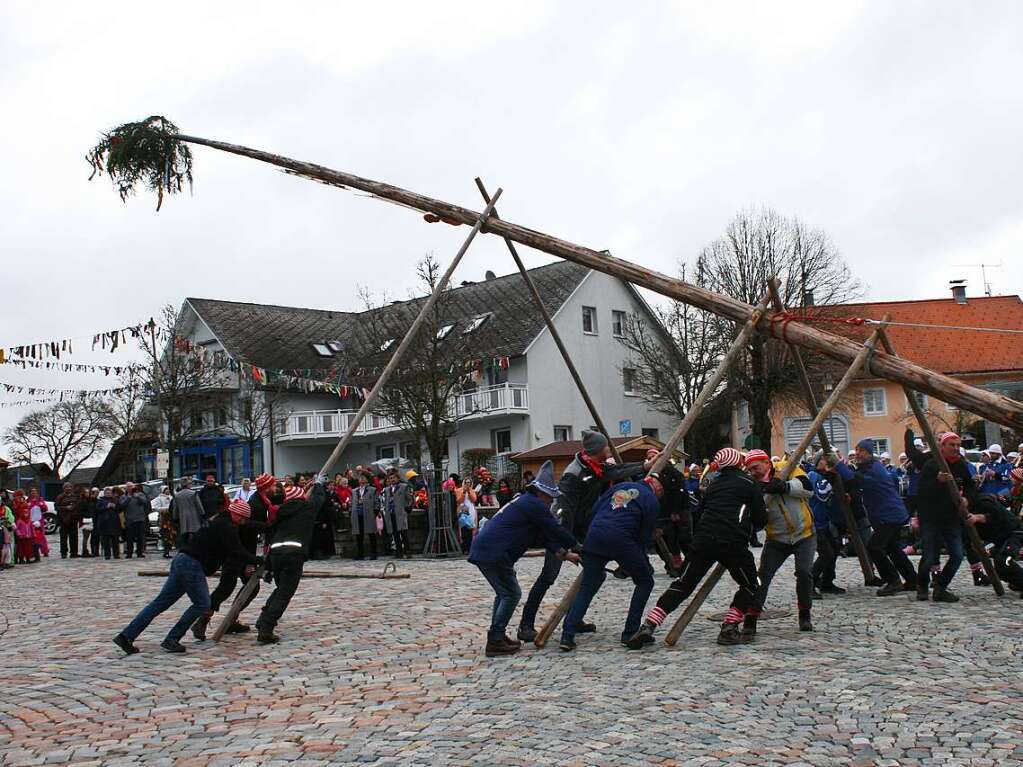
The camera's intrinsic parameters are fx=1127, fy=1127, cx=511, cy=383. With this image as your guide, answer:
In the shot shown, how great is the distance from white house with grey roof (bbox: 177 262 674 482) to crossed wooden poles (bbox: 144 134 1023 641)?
91.9ft

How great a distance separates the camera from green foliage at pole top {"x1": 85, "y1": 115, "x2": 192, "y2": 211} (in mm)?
12992

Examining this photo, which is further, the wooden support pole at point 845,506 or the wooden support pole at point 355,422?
the wooden support pole at point 845,506

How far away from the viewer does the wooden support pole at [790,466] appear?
10102 mm

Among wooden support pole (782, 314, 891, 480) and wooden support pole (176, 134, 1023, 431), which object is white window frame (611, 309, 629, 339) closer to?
wooden support pole (176, 134, 1023, 431)

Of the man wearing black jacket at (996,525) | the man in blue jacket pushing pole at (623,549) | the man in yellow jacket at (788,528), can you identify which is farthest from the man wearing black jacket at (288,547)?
the man wearing black jacket at (996,525)

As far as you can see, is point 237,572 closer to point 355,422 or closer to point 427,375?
point 355,422

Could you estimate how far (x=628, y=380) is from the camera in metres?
49.1

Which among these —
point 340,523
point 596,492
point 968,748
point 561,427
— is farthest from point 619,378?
point 968,748

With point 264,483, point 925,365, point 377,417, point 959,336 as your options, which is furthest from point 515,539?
point 959,336

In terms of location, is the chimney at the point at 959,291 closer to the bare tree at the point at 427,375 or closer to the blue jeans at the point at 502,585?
the bare tree at the point at 427,375

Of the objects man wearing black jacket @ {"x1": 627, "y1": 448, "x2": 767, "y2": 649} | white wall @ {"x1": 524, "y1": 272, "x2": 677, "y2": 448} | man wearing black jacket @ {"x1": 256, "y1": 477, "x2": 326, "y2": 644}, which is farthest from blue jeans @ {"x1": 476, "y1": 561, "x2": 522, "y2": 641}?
white wall @ {"x1": 524, "y1": 272, "x2": 677, "y2": 448}

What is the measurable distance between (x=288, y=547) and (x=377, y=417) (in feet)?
108

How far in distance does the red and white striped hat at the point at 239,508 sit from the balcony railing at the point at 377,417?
98.6ft

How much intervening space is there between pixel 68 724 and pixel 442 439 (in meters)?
26.2
